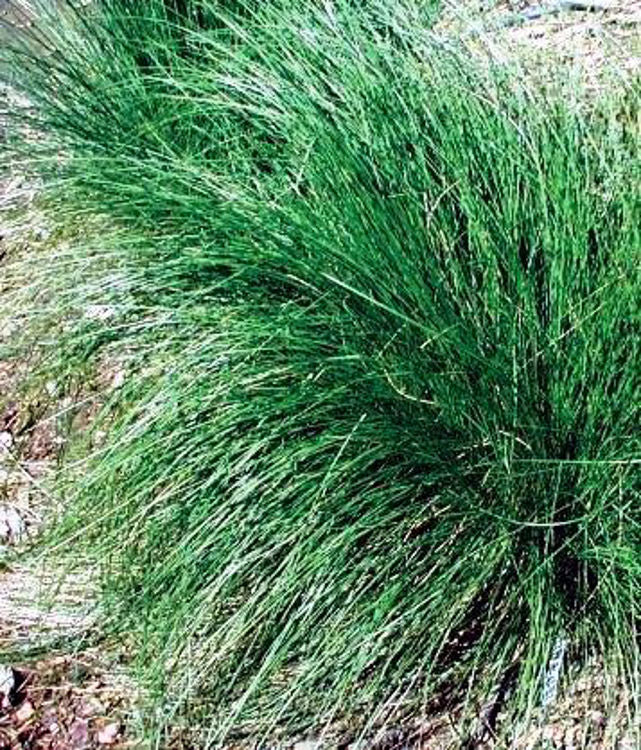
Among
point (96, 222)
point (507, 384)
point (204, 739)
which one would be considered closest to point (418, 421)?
point (507, 384)

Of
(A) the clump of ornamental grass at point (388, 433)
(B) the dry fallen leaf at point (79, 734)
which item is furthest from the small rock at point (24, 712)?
(A) the clump of ornamental grass at point (388, 433)

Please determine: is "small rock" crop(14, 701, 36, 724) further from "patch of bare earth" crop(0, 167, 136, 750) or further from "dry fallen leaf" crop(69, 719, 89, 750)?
"dry fallen leaf" crop(69, 719, 89, 750)

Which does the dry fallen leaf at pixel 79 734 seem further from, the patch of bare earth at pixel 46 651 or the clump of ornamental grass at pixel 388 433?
the clump of ornamental grass at pixel 388 433

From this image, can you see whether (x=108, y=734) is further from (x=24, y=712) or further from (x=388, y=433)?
(x=388, y=433)

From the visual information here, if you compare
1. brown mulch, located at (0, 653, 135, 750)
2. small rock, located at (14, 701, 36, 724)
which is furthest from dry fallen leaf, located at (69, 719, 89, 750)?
small rock, located at (14, 701, 36, 724)

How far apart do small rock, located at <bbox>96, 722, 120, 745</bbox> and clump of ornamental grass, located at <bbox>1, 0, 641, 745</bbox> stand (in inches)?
6.0

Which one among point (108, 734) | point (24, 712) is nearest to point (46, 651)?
point (24, 712)

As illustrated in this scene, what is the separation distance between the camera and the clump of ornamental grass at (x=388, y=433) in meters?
1.91

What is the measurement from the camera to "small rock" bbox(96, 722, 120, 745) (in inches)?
85.2

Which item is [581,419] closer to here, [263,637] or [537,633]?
[537,633]

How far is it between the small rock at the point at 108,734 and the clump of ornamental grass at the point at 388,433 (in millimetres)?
152

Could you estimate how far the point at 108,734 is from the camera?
2.17 meters

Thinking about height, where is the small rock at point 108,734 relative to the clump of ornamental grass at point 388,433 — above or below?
below

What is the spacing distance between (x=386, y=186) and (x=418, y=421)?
0.47 metres
